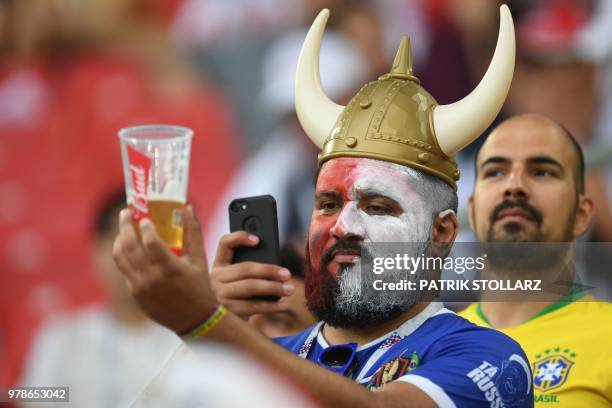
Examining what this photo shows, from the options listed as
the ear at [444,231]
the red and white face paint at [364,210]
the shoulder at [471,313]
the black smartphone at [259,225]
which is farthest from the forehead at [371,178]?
the shoulder at [471,313]

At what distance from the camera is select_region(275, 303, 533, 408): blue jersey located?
2451mm

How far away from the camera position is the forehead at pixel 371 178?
273cm

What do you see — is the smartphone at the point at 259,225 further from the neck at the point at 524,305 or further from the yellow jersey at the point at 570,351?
the neck at the point at 524,305

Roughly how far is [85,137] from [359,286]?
11.9ft

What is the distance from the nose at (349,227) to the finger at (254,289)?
250 mm

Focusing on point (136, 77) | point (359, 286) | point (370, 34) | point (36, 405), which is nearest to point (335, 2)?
point (370, 34)

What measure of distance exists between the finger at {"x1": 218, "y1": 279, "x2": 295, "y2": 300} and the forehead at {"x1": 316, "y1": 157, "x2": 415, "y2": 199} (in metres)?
0.37

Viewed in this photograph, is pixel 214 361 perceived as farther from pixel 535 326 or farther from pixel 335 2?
pixel 335 2

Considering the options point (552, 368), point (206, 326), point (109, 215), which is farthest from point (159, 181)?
point (109, 215)

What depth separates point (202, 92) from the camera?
5891 mm

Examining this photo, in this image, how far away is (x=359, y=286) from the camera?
270 cm

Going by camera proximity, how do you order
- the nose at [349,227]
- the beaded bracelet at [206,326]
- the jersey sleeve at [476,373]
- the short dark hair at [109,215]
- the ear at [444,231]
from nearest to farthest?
1. the beaded bracelet at [206,326]
2. the jersey sleeve at [476,373]
3. the nose at [349,227]
4. the ear at [444,231]
5. the short dark hair at [109,215]

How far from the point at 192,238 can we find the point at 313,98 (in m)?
1.06

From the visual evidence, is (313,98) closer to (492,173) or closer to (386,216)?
(386,216)
